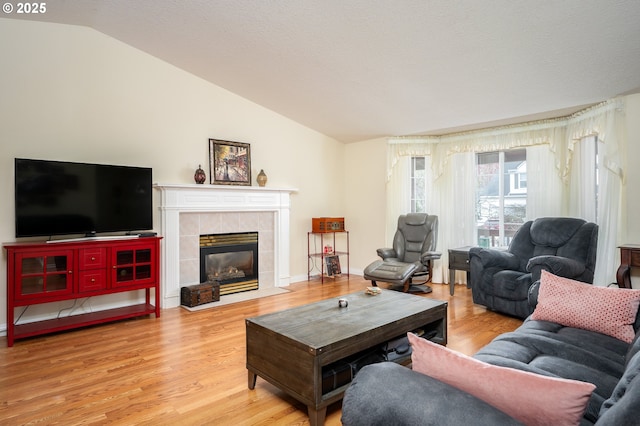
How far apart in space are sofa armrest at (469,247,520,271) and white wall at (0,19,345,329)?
10.0 feet

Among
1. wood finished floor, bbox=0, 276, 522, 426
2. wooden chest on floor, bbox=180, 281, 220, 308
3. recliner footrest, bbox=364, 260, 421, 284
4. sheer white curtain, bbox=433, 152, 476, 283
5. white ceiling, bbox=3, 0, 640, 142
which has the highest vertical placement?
white ceiling, bbox=3, 0, 640, 142

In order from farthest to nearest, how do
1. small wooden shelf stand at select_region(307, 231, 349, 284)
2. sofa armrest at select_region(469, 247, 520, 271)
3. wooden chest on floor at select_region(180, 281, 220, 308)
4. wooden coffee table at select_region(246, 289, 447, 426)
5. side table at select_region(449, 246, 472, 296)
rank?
small wooden shelf stand at select_region(307, 231, 349, 284) < side table at select_region(449, 246, 472, 296) < wooden chest on floor at select_region(180, 281, 220, 308) < sofa armrest at select_region(469, 247, 520, 271) < wooden coffee table at select_region(246, 289, 447, 426)

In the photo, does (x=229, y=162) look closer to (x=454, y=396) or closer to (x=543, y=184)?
(x=543, y=184)

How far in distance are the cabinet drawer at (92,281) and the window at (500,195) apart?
4.85m

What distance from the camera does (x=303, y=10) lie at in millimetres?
3168

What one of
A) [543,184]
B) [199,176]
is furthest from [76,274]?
Result: [543,184]

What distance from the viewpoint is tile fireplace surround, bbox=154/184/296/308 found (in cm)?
445

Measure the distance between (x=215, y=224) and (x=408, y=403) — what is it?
4.31 metres

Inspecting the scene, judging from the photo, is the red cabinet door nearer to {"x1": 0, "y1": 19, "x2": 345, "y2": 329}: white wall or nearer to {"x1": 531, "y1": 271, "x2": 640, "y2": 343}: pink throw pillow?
{"x1": 0, "y1": 19, "x2": 345, "y2": 329}: white wall

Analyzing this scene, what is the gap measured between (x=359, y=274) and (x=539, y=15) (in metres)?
4.55

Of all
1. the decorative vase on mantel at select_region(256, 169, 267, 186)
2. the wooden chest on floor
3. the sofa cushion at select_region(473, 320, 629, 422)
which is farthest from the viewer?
the decorative vase on mantel at select_region(256, 169, 267, 186)

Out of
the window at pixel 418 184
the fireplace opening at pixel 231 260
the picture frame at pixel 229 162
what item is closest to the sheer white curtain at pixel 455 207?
the window at pixel 418 184

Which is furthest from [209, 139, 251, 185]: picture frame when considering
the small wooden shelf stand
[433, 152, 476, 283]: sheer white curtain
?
[433, 152, 476, 283]: sheer white curtain

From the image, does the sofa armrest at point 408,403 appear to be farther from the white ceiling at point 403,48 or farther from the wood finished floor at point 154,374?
the white ceiling at point 403,48
